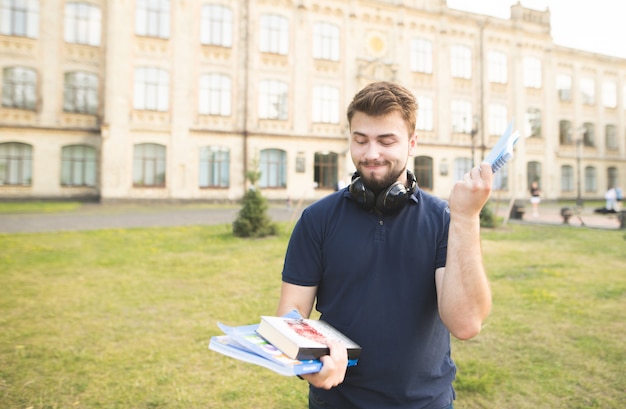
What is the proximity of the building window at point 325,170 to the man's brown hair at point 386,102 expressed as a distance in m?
25.4

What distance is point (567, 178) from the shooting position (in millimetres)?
34594

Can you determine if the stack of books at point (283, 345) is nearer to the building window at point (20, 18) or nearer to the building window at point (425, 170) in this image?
the building window at point (20, 18)

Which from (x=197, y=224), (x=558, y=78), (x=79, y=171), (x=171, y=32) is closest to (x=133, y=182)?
(x=79, y=171)

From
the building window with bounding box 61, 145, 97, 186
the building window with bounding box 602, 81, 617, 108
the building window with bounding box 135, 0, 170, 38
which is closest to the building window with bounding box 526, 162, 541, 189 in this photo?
the building window with bounding box 602, 81, 617, 108

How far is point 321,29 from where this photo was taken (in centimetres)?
2716

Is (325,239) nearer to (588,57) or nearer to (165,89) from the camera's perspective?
(165,89)

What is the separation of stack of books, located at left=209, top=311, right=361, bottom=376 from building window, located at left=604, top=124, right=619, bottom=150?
44642mm

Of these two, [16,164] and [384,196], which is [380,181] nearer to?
[384,196]

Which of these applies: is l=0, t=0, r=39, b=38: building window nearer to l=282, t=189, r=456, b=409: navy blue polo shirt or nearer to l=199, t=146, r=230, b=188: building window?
l=199, t=146, r=230, b=188: building window

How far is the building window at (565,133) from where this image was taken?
34.8 meters

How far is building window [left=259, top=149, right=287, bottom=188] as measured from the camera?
26109 mm

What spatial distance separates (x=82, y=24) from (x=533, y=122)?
3332 centimetres

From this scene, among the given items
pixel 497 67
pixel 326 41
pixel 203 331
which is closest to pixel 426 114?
pixel 497 67

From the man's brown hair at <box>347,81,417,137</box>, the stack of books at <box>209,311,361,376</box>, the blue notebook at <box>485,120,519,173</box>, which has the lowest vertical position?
the stack of books at <box>209,311,361,376</box>
